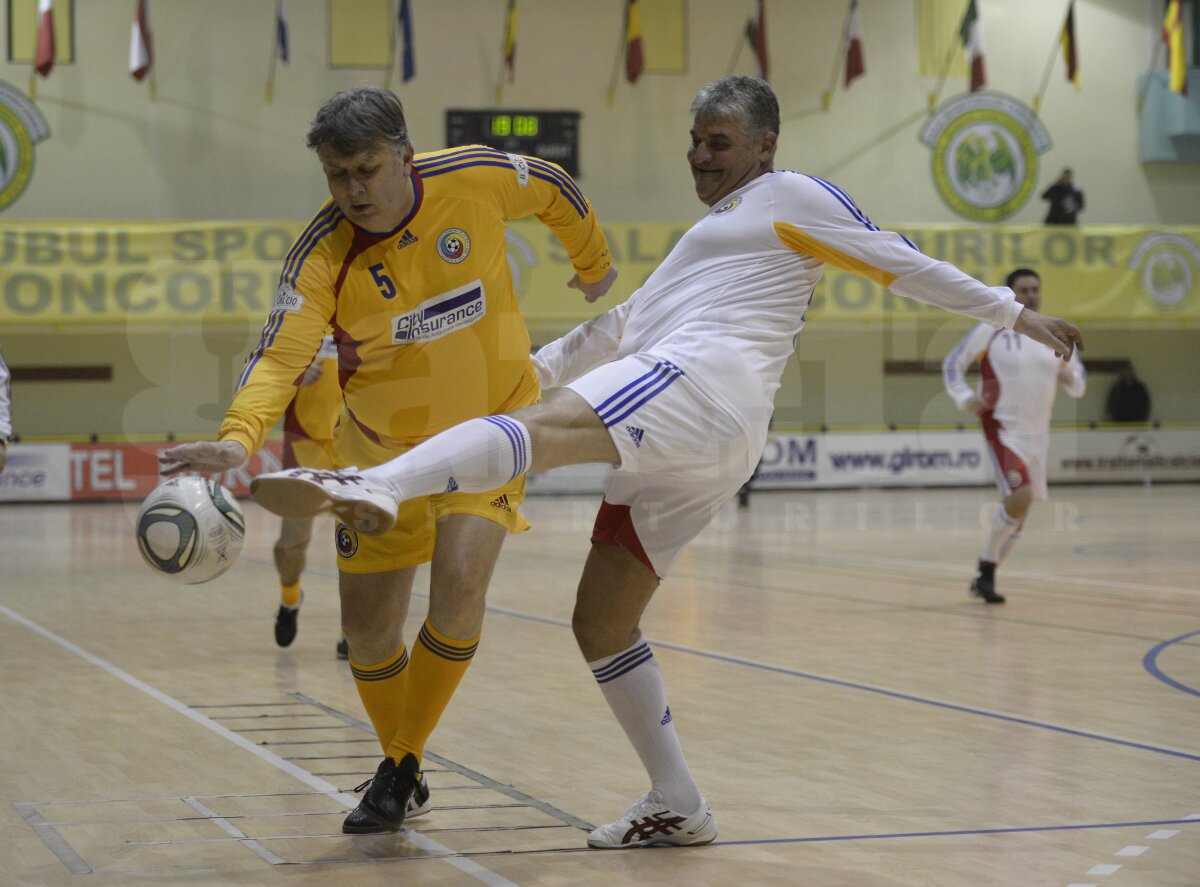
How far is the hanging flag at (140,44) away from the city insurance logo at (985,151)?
13072 millimetres

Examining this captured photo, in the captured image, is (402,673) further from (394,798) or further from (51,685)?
(51,685)

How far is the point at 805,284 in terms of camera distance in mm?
4152

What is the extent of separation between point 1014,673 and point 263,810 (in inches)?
159

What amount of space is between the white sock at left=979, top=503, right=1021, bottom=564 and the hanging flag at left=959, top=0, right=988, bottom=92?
51.2 feet

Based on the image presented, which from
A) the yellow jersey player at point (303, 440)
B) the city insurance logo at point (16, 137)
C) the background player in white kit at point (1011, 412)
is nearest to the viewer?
the yellow jersey player at point (303, 440)

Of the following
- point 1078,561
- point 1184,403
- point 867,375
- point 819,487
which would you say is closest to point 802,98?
point 867,375

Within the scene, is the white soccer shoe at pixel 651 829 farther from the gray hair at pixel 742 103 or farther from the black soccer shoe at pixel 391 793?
the gray hair at pixel 742 103

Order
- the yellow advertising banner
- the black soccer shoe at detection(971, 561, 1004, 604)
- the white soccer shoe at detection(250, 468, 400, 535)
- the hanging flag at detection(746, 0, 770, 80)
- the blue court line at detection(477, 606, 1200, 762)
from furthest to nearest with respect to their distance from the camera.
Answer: the hanging flag at detection(746, 0, 770, 80) < the yellow advertising banner < the black soccer shoe at detection(971, 561, 1004, 604) < the blue court line at detection(477, 606, 1200, 762) < the white soccer shoe at detection(250, 468, 400, 535)

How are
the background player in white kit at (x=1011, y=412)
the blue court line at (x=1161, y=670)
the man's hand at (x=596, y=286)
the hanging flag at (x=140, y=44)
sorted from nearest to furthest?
the man's hand at (x=596, y=286) → the blue court line at (x=1161, y=670) → the background player in white kit at (x=1011, y=412) → the hanging flag at (x=140, y=44)

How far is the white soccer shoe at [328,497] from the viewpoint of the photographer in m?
3.25

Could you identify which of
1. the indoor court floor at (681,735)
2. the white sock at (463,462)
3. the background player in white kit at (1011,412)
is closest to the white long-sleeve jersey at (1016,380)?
the background player in white kit at (1011,412)

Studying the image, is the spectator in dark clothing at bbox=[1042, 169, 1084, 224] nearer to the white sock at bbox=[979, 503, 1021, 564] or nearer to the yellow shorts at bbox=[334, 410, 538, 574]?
the white sock at bbox=[979, 503, 1021, 564]

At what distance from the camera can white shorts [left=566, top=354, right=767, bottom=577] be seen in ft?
12.2

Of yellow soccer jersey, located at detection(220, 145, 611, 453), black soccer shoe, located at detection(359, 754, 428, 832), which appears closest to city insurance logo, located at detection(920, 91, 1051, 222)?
yellow soccer jersey, located at detection(220, 145, 611, 453)
